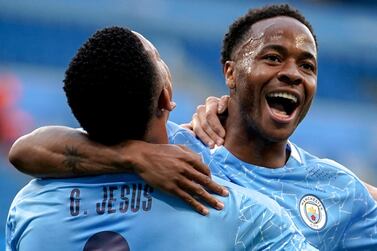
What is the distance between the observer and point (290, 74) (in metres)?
3.72

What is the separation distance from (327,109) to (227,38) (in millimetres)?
12087

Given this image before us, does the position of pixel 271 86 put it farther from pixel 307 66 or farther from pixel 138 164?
pixel 138 164

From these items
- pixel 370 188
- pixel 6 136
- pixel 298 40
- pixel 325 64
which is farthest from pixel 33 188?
pixel 325 64

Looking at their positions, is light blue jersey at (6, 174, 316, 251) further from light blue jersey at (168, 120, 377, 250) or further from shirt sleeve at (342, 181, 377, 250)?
shirt sleeve at (342, 181, 377, 250)

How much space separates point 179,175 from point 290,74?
3.33 ft

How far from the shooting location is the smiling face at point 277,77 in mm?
3744

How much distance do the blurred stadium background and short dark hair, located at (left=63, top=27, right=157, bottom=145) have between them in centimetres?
952

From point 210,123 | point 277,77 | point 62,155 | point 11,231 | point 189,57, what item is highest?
point 277,77

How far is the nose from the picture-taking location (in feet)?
12.2

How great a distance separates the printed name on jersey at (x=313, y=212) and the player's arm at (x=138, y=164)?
2.82 ft

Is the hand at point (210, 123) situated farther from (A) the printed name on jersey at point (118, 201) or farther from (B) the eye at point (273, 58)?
(A) the printed name on jersey at point (118, 201)

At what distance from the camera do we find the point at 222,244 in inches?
A: 108

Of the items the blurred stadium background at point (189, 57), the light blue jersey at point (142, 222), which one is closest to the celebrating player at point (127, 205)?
the light blue jersey at point (142, 222)

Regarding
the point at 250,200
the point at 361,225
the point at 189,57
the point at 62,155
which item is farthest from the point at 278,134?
the point at 189,57
